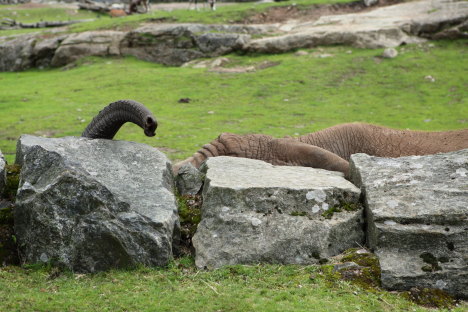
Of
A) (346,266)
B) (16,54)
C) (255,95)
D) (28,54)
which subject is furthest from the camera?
(16,54)

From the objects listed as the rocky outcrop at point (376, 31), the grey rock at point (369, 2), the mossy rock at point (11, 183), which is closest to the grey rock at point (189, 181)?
the mossy rock at point (11, 183)

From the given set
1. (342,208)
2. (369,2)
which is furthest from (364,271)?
(369,2)

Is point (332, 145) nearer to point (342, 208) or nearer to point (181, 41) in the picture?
point (342, 208)

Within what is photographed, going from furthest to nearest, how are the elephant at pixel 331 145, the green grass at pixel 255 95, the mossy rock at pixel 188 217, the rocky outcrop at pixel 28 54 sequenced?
1. the rocky outcrop at pixel 28 54
2. the green grass at pixel 255 95
3. the elephant at pixel 331 145
4. the mossy rock at pixel 188 217

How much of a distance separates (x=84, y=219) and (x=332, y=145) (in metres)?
5.52

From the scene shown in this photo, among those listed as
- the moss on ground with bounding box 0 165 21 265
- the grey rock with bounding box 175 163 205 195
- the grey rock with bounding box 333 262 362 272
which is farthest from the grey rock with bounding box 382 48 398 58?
the moss on ground with bounding box 0 165 21 265

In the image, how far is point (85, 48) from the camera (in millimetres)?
26312

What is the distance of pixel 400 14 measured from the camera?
26359 mm

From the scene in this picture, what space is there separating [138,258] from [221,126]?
32.6 feet

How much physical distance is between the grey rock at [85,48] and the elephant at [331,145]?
18237mm

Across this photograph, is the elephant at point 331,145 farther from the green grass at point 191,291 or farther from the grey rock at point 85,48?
the grey rock at point 85,48

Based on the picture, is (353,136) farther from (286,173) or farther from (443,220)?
(443,220)

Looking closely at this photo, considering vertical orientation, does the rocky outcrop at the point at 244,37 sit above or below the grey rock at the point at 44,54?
above

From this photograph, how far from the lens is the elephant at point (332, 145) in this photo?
867 centimetres
